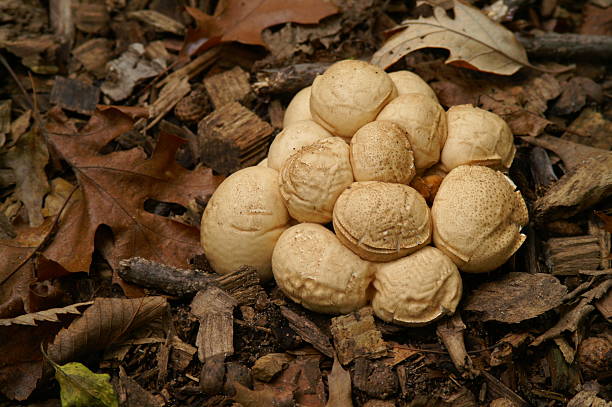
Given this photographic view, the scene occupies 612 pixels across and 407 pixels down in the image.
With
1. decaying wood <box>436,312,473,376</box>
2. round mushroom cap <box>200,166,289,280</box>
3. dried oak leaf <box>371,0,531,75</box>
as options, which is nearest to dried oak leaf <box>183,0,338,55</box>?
dried oak leaf <box>371,0,531,75</box>

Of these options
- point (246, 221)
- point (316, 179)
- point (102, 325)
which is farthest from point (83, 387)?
point (316, 179)

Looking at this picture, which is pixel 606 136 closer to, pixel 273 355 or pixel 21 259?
pixel 273 355

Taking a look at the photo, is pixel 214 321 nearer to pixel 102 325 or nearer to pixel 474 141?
pixel 102 325

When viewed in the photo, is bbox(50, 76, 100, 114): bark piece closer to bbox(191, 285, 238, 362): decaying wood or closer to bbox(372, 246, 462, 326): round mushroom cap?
bbox(191, 285, 238, 362): decaying wood

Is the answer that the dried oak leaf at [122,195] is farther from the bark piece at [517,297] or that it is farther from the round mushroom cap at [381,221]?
the bark piece at [517,297]

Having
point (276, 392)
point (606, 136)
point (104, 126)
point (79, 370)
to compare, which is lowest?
point (276, 392)

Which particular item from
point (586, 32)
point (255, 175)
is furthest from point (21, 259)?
point (586, 32)
